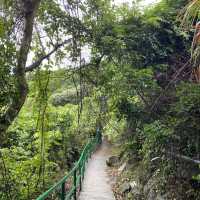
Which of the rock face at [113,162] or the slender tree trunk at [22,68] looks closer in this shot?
the slender tree trunk at [22,68]

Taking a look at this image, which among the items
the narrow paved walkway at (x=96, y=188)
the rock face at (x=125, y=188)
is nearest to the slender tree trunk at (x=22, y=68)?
the narrow paved walkway at (x=96, y=188)

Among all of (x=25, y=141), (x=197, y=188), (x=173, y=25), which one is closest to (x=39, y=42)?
(x=197, y=188)

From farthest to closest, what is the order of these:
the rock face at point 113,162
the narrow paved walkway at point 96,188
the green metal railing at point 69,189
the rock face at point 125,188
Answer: the rock face at point 113,162, the rock face at point 125,188, the narrow paved walkway at point 96,188, the green metal railing at point 69,189

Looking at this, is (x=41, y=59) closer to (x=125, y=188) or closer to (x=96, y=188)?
(x=125, y=188)

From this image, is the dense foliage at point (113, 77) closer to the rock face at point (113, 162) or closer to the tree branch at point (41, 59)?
the tree branch at point (41, 59)

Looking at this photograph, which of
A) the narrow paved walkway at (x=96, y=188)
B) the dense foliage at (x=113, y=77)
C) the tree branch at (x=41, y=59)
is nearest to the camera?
the dense foliage at (x=113, y=77)

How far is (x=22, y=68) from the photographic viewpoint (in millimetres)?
5887

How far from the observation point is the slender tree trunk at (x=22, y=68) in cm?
552

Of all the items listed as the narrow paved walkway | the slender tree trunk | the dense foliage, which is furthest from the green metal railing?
the slender tree trunk

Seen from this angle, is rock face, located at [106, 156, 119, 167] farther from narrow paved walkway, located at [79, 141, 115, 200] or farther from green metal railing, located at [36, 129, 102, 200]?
green metal railing, located at [36, 129, 102, 200]

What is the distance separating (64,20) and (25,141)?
5.40 m

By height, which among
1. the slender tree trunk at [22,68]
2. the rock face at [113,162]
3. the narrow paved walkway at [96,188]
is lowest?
the rock face at [113,162]

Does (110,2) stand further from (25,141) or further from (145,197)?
Answer: (25,141)

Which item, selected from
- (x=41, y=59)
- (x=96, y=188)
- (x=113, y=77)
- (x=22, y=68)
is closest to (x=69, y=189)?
(x=96, y=188)
